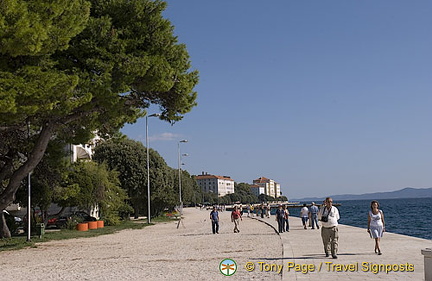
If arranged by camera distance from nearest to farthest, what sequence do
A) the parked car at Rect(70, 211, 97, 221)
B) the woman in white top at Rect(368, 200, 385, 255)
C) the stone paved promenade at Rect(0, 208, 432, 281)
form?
the stone paved promenade at Rect(0, 208, 432, 281) → the woman in white top at Rect(368, 200, 385, 255) → the parked car at Rect(70, 211, 97, 221)

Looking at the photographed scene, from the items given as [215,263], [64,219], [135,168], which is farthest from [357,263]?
[135,168]

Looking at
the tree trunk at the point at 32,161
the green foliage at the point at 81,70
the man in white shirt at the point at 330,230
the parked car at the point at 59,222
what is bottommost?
the parked car at the point at 59,222

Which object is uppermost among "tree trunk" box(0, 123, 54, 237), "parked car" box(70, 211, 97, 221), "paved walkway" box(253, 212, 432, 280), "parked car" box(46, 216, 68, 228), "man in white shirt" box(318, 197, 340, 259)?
"tree trunk" box(0, 123, 54, 237)

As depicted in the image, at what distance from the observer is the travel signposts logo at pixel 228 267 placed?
1203 cm

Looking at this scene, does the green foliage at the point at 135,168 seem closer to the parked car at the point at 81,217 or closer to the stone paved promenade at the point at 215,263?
the parked car at the point at 81,217

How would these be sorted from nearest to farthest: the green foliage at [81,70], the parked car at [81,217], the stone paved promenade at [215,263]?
1. the stone paved promenade at [215,263]
2. the green foliage at [81,70]
3. the parked car at [81,217]

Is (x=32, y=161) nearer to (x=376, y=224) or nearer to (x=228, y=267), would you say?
(x=228, y=267)

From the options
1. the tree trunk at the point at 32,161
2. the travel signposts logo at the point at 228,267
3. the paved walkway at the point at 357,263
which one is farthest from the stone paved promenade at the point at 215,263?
the tree trunk at the point at 32,161

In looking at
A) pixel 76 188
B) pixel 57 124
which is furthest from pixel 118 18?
pixel 76 188

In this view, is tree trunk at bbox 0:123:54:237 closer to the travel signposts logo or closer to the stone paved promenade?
the stone paved promenade

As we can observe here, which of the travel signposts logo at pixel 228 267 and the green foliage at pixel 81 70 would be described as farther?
the green foliage at pixel 81 70

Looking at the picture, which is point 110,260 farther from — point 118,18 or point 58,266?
point 118,18

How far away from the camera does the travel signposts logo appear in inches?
474

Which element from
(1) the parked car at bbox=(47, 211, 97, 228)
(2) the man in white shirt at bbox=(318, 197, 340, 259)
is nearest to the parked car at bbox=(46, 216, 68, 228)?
(1) the parked car at bbox=(47, 211, 97, 228)
